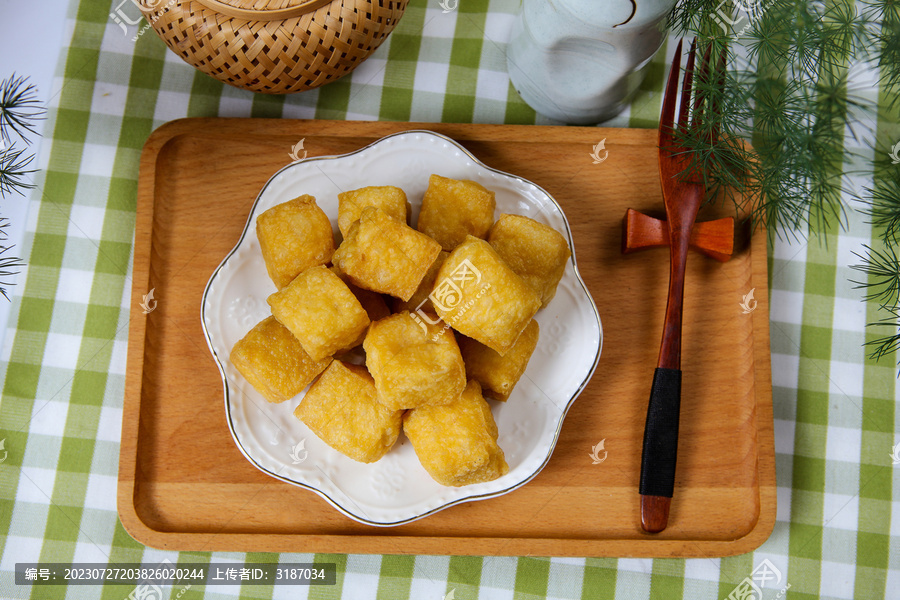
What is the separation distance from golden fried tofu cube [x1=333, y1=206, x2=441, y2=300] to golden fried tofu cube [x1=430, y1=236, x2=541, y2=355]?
2.4 inches

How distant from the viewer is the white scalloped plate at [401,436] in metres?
1.77

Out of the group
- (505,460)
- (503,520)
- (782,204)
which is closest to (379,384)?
(505,460)

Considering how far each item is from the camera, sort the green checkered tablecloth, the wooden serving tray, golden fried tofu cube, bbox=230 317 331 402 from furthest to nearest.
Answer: the green checkered tablecloth → the wooden serving tray → golden fried tofu cube, bbox=230 317 331 402

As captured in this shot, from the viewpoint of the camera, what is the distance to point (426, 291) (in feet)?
5.55

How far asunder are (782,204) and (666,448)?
771 millimetres

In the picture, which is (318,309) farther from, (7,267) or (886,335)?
(886,335)

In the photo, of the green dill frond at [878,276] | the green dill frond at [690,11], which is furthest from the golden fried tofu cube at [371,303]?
the green dill frond at [878,276]

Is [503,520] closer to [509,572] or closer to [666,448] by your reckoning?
[509,572]

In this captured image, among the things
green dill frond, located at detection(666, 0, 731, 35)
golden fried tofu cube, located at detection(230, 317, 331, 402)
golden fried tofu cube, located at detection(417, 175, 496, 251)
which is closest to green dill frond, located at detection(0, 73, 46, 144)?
Answer: golden fried tofu cube, located at detection(230, 317, 331, 402)

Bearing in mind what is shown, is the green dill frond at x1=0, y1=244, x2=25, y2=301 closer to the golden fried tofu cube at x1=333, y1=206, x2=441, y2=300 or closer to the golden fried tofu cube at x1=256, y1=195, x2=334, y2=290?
the golden fried tofu cube at x1=256, y1=195, x2=334, y2=290

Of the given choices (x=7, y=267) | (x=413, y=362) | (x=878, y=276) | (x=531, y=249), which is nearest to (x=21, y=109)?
(x=7, y=267)

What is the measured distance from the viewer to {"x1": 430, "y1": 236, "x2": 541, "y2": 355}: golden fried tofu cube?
61.8 inches

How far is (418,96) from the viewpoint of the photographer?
82.3 inches

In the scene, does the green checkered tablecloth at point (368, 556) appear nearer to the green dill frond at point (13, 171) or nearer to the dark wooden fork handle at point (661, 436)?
the green dill frond at point (13, 171)
